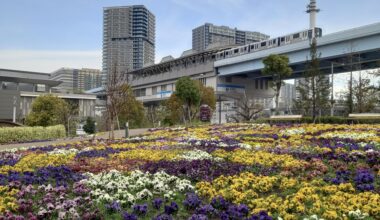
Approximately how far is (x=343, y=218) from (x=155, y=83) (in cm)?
10153

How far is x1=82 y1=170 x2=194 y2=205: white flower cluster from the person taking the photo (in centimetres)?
693

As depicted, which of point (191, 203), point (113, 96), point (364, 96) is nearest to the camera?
point (191, 203)

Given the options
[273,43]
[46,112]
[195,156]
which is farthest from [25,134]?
[273,43]

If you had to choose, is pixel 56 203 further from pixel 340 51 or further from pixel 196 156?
pixel 340 51

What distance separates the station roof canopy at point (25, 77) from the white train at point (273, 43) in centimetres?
3932

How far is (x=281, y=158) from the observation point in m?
10.5

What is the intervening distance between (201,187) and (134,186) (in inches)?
53.5

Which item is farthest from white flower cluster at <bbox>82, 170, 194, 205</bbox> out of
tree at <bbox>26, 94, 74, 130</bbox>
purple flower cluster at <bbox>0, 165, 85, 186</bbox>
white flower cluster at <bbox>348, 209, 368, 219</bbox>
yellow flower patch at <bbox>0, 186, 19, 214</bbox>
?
tree at <bbox>26, 94, 74, 130</bbox>

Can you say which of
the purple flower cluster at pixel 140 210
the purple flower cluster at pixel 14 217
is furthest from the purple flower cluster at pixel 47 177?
the purple flower cluster at pixel 140 210

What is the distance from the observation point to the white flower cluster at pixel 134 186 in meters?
6.93

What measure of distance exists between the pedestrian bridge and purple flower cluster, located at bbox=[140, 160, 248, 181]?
111 feet

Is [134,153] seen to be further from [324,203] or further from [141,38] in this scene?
[141,38]

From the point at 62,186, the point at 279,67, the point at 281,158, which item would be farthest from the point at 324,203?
the point at 279,67

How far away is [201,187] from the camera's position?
7457mm
